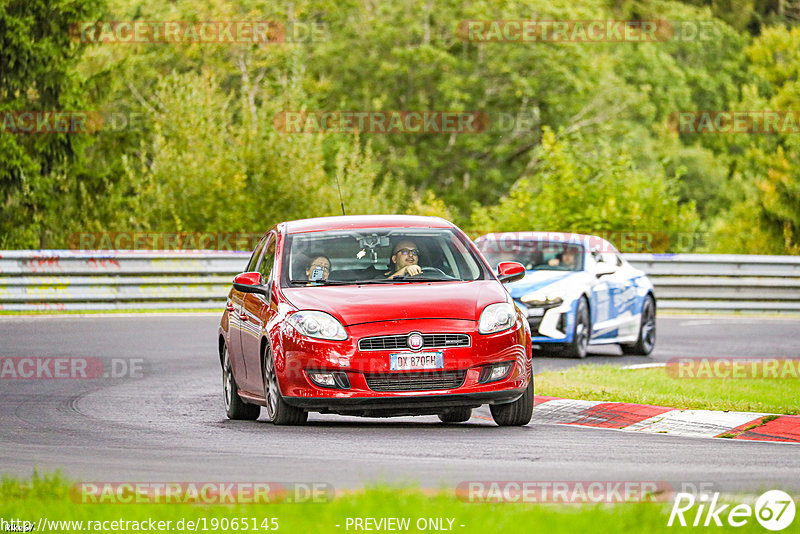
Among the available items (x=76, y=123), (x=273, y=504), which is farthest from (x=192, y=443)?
(x=76, y=123)

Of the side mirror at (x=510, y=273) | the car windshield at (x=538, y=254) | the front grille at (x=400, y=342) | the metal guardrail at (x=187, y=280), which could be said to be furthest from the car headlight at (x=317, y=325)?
the metal guardrail at (x=187, y=280)

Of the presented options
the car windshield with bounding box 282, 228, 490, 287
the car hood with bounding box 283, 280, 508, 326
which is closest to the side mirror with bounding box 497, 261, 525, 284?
the car windshield with bounding box 282, 228, 490, 287

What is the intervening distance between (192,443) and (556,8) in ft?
160

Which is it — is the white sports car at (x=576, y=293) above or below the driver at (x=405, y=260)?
below

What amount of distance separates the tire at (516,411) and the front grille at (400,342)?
940 mm

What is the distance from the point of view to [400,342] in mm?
10703

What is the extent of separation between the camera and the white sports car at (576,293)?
61.2 feet

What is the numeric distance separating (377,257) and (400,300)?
41.3 inches

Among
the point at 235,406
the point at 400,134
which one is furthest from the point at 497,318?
the point at 400,134

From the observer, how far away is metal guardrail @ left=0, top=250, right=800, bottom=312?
24234mm

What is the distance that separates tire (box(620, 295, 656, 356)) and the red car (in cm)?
832

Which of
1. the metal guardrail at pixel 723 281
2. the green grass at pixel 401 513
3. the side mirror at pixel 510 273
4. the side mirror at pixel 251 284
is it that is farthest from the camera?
the metal guardrail at pixel 723 281

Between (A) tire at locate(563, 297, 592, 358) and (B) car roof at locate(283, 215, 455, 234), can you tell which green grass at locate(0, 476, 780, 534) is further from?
(A) tire at locate(563, 297, 592, 358)

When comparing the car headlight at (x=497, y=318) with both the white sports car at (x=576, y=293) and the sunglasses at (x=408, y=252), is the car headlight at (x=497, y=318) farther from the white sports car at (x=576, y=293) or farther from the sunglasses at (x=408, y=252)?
the white sports car at (x=576, y=293)
